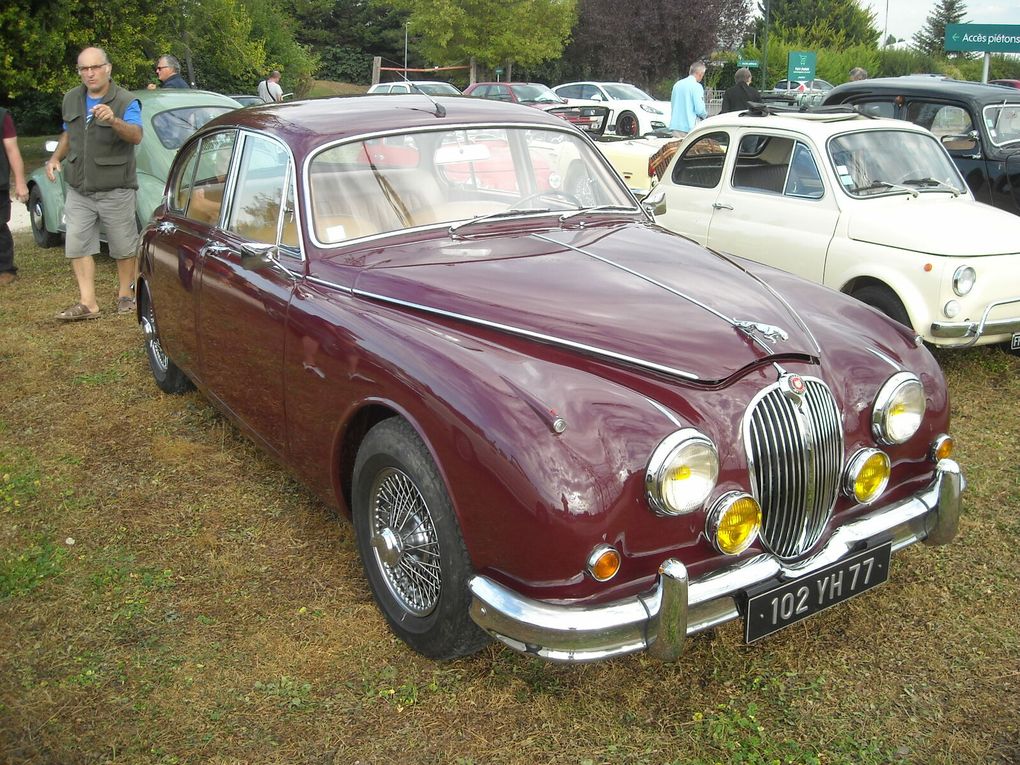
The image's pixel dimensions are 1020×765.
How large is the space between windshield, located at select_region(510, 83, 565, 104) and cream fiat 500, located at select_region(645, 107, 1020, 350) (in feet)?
48.1

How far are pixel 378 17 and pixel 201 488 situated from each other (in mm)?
51159

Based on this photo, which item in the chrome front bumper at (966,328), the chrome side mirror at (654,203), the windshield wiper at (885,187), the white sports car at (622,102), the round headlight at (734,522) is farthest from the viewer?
the white sports car at (622,102)

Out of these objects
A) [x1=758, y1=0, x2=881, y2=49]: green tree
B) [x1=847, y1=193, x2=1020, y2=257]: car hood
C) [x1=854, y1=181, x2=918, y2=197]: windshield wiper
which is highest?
[x1=758, y1=0, x2=881, y2=49]: green tree

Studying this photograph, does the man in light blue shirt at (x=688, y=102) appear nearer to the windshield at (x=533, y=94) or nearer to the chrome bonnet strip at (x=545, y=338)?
A: the chrome bonnet strip at (x=545, y=338)

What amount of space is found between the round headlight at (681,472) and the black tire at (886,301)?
11.8ft

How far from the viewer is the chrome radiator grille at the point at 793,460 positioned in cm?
270

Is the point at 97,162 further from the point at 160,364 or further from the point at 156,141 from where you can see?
the point at 160,364

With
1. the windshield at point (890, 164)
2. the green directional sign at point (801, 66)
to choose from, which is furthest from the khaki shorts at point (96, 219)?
the green directional sign at point (801, 66)

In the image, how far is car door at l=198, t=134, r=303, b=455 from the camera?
11.9ft

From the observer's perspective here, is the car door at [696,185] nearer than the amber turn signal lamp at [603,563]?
No

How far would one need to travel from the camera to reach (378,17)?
5050 centimetres

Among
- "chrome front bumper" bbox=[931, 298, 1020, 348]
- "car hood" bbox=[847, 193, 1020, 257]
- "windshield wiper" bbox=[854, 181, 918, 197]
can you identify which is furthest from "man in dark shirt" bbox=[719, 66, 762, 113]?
"chrome front bumper" bbox=[931, 298, 1020, 348]

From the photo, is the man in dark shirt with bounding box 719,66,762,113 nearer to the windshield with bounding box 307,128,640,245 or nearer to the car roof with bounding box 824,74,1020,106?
the car roof with bounding box 824,74,1020,106

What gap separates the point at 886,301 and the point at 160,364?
15.4 feet
